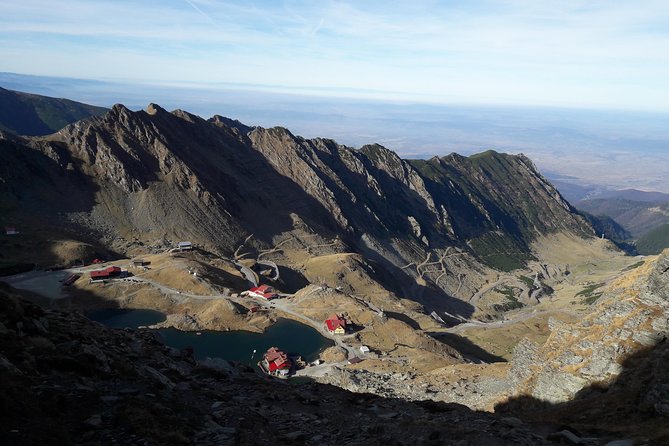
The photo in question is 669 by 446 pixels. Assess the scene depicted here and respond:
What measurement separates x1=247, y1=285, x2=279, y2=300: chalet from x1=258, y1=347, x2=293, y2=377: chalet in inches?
1109

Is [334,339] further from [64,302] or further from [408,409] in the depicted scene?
[408,409]

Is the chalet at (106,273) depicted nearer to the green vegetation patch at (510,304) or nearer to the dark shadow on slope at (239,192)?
the dark shadow on slope at (239,192)

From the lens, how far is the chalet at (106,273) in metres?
108

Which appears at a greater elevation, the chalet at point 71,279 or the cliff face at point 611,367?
the cliff face at point 611,367

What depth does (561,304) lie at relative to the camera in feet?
593

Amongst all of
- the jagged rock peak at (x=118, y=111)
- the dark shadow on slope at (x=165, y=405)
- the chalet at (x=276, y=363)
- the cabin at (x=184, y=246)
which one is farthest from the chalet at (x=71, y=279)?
the dark shadow on slope at (x=165, y=405)

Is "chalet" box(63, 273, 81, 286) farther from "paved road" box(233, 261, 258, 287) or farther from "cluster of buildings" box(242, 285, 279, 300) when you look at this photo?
"paved road" box(233, 261, 258, 287)

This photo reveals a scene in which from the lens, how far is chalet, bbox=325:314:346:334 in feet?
318

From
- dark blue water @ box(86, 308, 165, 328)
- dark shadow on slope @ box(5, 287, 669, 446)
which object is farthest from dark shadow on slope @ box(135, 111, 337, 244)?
dark shadow on slope @ box(5, 287, 669, 446)

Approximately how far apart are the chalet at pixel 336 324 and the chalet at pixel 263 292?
19431 millimetres

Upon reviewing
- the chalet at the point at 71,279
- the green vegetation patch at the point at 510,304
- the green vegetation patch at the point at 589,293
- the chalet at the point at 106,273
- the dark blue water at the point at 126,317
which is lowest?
the green vegetation patch at the point at 510,304

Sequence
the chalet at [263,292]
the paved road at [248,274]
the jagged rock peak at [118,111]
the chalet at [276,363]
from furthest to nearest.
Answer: the jagged rock peak at [118,111] < the paved road at [248,274] < the chalet at [263,292] < the chalet at [276,363]

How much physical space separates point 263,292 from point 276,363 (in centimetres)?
3496

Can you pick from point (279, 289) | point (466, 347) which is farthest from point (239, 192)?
point (466, 347)
